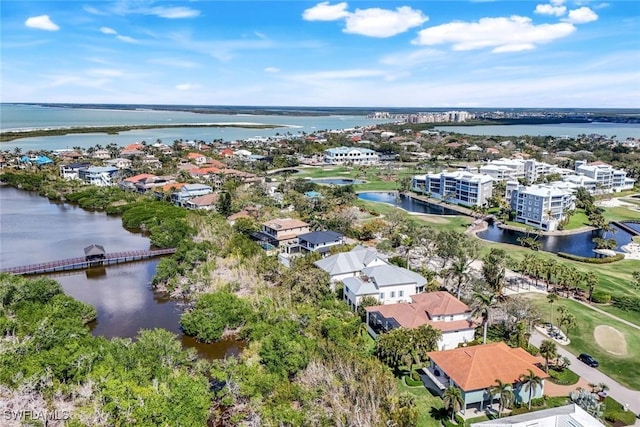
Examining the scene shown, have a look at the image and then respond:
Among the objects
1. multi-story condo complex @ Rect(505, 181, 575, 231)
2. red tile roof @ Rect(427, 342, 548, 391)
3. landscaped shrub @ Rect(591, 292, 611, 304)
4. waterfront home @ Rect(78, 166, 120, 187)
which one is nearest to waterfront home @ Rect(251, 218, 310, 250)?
red tile roof @ Rect(427, 342, 548, 391)

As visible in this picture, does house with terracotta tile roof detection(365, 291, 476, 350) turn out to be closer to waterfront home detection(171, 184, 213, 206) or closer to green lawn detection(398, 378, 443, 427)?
green lawn detection(398, 378, 443, 427)

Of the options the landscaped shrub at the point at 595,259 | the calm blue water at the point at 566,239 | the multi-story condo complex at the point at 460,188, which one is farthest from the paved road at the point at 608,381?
the multi-story condo complex at the point at 460,188

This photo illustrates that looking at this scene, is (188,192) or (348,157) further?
(348,157)

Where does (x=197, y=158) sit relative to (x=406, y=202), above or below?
above

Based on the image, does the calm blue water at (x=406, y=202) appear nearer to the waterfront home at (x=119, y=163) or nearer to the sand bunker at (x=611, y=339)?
the sand bunker at (x=611, y=339)

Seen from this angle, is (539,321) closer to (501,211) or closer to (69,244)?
(501,211)

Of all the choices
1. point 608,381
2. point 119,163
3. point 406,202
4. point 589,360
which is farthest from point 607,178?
point 119,163

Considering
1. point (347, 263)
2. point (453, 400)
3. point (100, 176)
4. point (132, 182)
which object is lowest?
point (453, 400)

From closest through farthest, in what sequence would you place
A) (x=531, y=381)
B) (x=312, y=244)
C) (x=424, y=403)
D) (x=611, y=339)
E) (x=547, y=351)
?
(x=531, y=381)
(x=424, y=403)
(x=547, y=351)
(x=611, y=339)
(x=312, y=244)

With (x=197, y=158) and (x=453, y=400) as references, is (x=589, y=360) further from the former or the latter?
(x=197, y=158)
